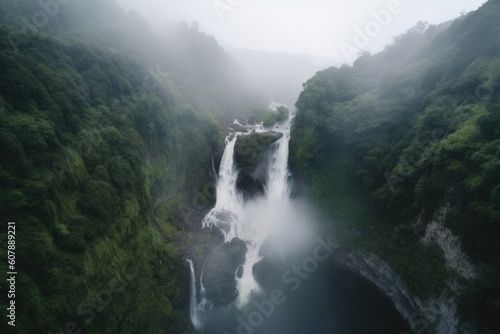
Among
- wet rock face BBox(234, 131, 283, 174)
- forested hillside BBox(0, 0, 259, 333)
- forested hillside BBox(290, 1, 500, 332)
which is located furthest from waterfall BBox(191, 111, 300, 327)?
forested hillside BBox(290, 1, 500, 332)

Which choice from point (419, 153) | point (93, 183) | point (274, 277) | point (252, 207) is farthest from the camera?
point (252, 207)

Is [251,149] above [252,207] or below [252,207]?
above

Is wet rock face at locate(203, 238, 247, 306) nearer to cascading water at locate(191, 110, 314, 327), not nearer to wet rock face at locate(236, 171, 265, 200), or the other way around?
cascading water at locate(191, 110, 314, 327)

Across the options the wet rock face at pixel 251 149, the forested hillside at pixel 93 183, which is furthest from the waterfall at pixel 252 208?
the forested hillside at pixel 93 183

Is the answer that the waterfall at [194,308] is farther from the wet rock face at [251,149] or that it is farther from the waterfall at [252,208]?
the wet rock face at [251,149]

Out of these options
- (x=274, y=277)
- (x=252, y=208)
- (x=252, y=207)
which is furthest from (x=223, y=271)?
(x=252, y=207)

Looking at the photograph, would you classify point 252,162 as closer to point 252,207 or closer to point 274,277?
point 252,207
